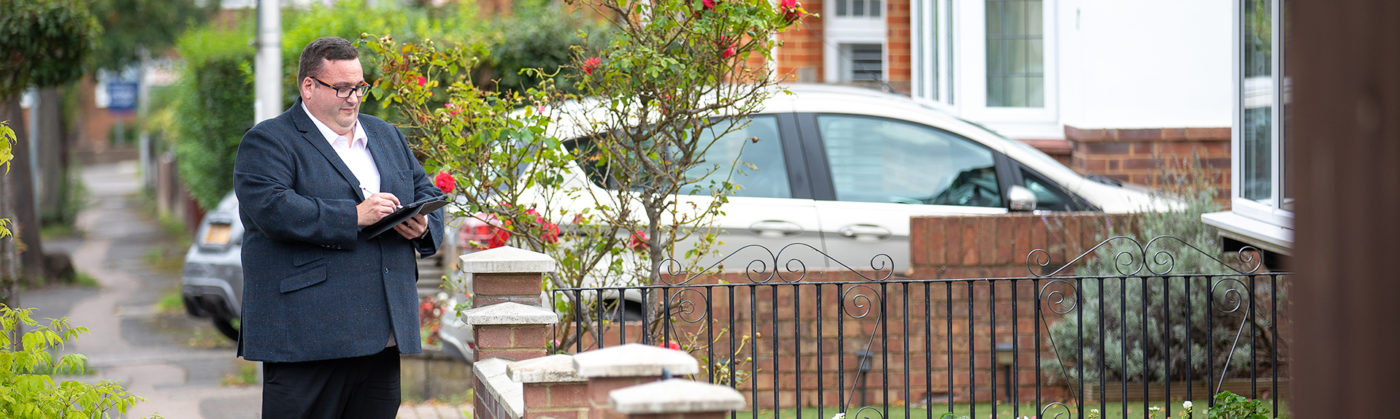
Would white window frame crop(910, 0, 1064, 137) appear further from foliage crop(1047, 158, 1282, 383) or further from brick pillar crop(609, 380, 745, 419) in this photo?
brick pillar crop(609, 380, 745, 419)

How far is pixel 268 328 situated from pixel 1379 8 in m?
3.05

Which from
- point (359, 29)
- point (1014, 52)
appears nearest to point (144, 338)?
point (359, 29)

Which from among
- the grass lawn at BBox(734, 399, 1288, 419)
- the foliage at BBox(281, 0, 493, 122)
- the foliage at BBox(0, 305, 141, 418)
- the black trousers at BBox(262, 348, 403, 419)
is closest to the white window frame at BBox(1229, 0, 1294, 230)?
the grass lawn at BBox(734, 399, 1288, 419)

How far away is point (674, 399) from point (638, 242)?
95.3 inches

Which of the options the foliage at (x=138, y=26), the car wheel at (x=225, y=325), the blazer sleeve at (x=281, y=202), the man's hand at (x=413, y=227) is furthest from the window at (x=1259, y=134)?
the foliage at (x=138, y=26)

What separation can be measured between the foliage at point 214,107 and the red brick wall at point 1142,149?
7.12 metres

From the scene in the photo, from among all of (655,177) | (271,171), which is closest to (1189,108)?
(655,177)

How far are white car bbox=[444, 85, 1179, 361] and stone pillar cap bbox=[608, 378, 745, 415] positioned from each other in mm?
3686

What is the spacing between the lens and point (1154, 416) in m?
5.43

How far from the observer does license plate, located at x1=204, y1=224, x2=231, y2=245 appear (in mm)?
9273

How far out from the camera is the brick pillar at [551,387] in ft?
12.8

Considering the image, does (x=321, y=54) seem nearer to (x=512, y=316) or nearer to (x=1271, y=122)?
(x=512, y=316)

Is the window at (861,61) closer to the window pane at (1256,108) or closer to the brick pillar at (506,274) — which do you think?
the window pane at (1256,108)

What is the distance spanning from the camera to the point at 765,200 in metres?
6.66
